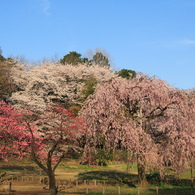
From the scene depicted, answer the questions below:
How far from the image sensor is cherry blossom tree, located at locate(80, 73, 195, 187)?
1695 cm

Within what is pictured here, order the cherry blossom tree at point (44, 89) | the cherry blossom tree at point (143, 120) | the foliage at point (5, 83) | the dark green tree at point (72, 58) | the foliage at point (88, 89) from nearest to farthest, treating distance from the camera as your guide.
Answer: the cherry blossom tree at point (143, 120) < the cherry blossom tree at point (44, 89) < the foliage at point (5, 83) < the foliage at point (88, 89) < the dark green tree at point (72, 58)

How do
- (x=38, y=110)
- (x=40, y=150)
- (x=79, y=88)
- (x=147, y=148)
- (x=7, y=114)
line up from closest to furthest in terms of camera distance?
(x=147, y=148)
(x=7, y=114)
(x=40, y=150)
(x=38, y=110)
(x=79, y=88)

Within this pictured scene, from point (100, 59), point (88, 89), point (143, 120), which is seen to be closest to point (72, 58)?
point (100, 59)

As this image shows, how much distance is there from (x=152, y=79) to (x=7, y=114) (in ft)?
44.9

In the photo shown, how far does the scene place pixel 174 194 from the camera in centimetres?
1756

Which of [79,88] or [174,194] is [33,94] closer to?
[79,88]

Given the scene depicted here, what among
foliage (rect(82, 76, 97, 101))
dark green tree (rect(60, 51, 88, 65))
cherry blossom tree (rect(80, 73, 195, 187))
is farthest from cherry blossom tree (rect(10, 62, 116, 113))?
dark green tree (rect(60, 51, 88, 65))

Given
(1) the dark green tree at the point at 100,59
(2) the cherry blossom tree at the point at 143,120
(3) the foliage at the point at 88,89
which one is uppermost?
(1) the dark green tree at the point at 100,59

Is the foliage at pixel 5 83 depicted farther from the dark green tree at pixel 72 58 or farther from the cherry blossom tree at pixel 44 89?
the dark green tree at pixel 72 58

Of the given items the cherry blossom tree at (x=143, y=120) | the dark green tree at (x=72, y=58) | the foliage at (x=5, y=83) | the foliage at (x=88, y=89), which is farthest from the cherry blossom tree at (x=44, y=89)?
the dark green tree at (x=72, y=58)

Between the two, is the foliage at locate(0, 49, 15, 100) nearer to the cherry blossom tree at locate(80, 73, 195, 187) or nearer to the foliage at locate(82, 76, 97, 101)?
the foliage at locate(82, 76, 97, 101)

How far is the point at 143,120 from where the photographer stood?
18.5 meters

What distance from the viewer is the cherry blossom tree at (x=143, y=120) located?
55.6 feet

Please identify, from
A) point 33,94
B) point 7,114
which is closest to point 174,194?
point 7,114
